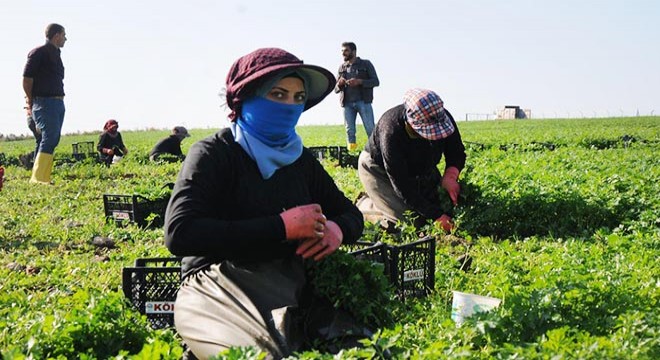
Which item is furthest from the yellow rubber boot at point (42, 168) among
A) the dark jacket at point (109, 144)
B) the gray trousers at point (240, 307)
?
the gray trousers at point (240, 307)

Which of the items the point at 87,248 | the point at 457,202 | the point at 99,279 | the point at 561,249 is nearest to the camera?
the point at 99,279

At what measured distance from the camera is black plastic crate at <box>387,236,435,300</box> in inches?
170

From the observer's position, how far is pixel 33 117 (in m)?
10.1

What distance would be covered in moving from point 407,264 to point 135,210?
11.1 ft

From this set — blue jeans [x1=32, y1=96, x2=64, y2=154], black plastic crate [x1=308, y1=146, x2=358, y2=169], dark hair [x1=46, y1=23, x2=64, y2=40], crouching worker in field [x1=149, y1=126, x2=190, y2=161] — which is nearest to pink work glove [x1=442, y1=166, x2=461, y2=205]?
black plastic crate [x1=308, y1=146, x2=358, y2=169]

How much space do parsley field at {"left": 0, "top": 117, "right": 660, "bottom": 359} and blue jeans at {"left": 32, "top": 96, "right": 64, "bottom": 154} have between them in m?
0.64

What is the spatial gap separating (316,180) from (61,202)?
5974 millimetres

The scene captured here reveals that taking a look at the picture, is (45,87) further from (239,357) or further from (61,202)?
(239,357)

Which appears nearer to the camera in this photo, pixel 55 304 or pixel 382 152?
pixel 55 304

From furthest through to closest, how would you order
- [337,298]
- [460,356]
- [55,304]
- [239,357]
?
1. [55,304]
2. [337,298]
3. [460,356]
4. [239,357]

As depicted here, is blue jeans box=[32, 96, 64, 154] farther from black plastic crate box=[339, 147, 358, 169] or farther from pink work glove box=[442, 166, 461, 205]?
pink work glove box=[442, 166, 461, 205]


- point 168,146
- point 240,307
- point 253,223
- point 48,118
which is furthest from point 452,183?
point 168,146

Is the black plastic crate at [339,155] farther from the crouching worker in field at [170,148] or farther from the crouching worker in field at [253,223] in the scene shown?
the crouching worker in field at [253,223]

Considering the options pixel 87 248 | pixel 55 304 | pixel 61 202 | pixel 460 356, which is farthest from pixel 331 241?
pixel 61 202
